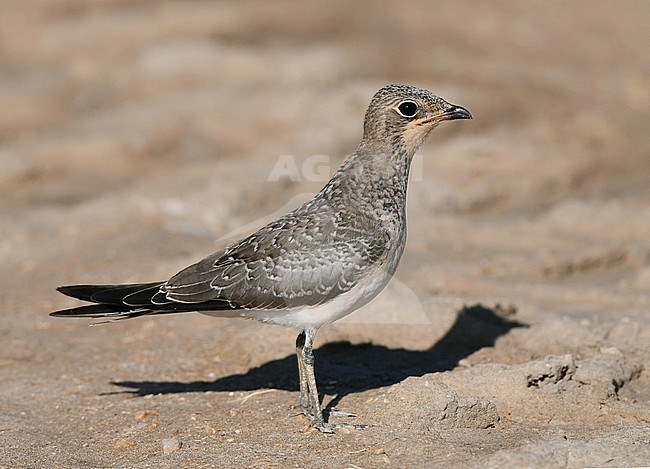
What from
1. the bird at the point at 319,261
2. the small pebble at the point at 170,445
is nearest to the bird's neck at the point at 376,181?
the bird at the point at 319,261

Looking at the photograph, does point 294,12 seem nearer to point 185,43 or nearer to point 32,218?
point 185,43

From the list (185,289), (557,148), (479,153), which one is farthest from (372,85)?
(185,289)

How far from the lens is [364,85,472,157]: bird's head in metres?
6.84

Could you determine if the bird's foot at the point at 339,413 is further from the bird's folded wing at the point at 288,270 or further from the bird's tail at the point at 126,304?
the bird's tail at the point at 126,304

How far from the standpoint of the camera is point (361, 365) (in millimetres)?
7762

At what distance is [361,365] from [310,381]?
1.36 metres

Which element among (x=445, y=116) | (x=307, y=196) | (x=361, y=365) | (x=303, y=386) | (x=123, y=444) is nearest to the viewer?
(x=123, y=444)

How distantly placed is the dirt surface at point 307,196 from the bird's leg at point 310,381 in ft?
0.47

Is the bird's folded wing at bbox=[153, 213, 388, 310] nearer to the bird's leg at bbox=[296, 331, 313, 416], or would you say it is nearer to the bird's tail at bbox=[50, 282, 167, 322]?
the bird's tail at bbox=[50, 282, 167, 322]

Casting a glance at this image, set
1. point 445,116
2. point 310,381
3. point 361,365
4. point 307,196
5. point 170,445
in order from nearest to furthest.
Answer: point 170,445, point 310,381, point 445,116, point 361,365, point 307,196

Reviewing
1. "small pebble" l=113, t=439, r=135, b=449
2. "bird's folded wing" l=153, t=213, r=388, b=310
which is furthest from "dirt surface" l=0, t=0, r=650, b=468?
"bird's folded wing" l=153, t=213, r=388, b=310

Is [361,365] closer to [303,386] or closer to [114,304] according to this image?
[303,386]

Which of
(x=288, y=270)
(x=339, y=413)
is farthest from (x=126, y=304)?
(x=339, y=413)

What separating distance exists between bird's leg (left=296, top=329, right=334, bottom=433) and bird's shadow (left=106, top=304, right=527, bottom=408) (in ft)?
1.06
